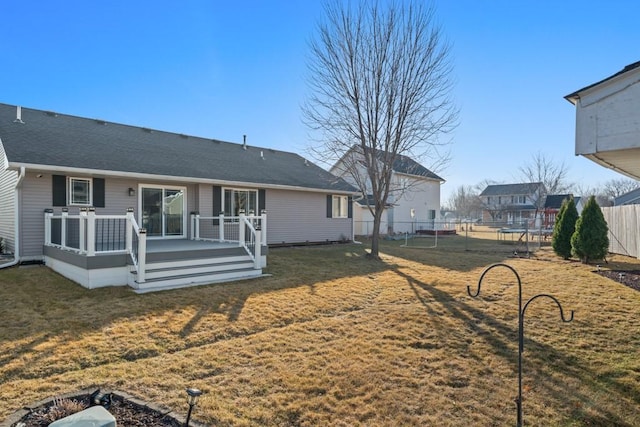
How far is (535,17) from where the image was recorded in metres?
8.49

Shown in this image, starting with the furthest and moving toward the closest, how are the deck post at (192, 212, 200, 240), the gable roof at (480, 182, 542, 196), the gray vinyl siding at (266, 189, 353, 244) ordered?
the gable roof at (480, 182, 542, 196), the gray vinyl siding at (266, 189, 353, 244), the deck post at (192, 212, 200, 240)

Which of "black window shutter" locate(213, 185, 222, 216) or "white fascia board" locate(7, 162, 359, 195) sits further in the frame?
"black window shutter" locate(213, 185, 222, 216)

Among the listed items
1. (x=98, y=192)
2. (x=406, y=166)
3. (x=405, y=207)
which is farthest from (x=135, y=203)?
(x=405, y=207)

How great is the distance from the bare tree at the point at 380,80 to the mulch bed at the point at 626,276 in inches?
261

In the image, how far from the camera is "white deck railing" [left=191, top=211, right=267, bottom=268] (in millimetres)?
9680

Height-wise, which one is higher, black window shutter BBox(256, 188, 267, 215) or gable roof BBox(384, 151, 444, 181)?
gable roof BBox(384, 151, 444, 181)

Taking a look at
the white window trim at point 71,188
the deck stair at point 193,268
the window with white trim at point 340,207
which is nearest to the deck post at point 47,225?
the white window trim at point 71,188

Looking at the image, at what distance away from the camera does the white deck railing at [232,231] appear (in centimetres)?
968

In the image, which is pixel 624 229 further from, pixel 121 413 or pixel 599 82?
pixel 121 413

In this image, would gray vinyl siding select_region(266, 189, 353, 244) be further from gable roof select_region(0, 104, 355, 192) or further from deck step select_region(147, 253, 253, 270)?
deck step select_region(147, 253, 253, 270)

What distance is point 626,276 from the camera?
30.8 ft

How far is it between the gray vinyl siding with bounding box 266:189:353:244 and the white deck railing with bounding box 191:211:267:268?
6.92 feet

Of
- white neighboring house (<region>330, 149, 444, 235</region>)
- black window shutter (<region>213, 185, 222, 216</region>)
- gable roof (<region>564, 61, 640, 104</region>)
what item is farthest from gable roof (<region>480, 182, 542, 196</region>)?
gable roof (<region>564, 61, 640, 104</region>)

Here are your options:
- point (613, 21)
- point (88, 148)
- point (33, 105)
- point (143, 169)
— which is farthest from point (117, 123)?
point (613, 21)
